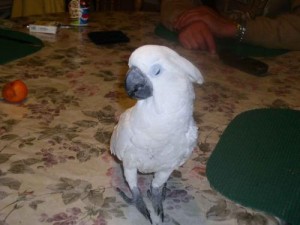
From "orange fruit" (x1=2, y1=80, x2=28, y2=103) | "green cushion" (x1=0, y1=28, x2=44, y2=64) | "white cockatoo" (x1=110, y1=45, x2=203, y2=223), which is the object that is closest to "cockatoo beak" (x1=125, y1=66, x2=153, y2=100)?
"white cockatoo" (x1=110, y1=45, x2=203, y2=223)

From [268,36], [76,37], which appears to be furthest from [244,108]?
[76,37]

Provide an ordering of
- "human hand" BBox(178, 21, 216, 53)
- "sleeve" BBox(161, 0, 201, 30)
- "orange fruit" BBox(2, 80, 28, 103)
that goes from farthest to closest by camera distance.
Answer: "sleeve" BBox(161, 0, 201, 30) → "human hand" BBox(178, 21, 216, 53) → "orange fruit" BBox(2, 80, 28, 103)

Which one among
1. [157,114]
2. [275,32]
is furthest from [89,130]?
[275,32]

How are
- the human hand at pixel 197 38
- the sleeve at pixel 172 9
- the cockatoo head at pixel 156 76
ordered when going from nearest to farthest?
1. the cockatoo head at pixel 156 76
2. the human hand at pixel 197 38
3. the sleeve at pixel 172 9

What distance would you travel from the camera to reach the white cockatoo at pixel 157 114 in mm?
457

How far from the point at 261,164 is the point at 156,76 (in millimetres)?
326

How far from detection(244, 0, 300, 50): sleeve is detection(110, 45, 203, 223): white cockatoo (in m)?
0.86

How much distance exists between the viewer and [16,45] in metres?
1.09

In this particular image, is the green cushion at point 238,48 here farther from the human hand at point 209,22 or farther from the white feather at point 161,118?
the white feather at point 161,118

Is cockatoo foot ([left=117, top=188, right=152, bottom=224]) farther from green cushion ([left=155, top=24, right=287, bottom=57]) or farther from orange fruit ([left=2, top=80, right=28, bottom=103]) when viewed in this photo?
green cushion ([left=155, top=24, right=287, bottom=57])

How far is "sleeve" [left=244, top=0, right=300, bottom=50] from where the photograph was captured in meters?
1.28

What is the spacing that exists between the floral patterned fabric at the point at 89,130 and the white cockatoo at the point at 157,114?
8 cm

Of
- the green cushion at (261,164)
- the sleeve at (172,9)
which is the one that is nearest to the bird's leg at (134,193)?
the green cushion at (261,164)

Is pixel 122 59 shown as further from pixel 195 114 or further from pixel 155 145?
pixel 155 145
